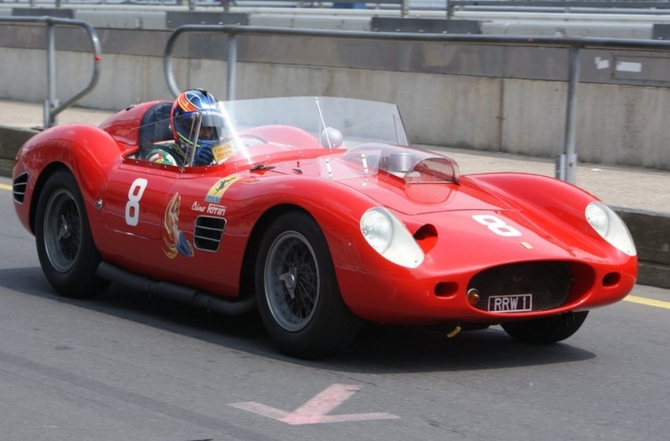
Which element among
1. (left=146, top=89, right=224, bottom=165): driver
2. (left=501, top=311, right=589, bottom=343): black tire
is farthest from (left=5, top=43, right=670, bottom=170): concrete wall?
(left=146, top=89, right=224, bottom=165): driver

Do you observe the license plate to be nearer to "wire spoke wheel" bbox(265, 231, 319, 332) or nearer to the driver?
"wire spoke wheel" bbox(265, 231, 319, 332)

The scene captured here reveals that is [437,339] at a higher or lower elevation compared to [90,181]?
lower

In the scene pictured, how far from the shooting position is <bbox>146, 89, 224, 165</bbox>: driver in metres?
6.46

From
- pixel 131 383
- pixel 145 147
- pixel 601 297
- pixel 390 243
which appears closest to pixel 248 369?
pixel 131 383

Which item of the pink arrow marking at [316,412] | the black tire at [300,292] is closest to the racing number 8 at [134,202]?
the black tire at [300,292]

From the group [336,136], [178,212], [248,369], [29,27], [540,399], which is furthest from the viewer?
[29,27]

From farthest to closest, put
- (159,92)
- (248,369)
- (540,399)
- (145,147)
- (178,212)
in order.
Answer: (159,92), (145,147), (178,212), (248,369), (540,399)

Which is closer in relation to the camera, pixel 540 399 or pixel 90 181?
pixel 540 399

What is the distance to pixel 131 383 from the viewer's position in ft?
17.0

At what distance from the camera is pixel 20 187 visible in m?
7.45

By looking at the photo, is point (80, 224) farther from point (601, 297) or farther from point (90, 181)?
point (601, 297)

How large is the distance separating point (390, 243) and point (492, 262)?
454mm

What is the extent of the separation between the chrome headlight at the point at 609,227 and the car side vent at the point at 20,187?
3.47 m

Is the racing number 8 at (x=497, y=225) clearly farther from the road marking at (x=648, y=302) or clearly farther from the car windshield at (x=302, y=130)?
the road marking at (x=648, y=302)
